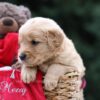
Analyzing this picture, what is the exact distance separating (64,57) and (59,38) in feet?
0.31

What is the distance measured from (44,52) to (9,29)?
0.32m

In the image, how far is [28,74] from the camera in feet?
10.1

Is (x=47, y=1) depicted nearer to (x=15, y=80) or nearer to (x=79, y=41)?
(x=79, y=41)

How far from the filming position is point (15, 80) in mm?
3125

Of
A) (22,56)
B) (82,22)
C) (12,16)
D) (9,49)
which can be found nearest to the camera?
(22,56)

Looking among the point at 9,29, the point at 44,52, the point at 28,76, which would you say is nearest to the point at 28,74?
the point at 28,76

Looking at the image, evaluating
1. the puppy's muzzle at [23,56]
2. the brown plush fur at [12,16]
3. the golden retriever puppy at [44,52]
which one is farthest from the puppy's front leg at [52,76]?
the brown plush fur at [12,16]

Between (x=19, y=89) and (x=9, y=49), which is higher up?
(x=9, y=49)

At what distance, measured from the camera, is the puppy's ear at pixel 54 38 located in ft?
10.0

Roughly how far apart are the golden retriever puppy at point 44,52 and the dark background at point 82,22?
A: 3.35m

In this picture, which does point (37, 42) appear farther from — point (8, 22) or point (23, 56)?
point (8, 22)

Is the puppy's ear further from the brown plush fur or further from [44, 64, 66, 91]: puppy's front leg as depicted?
the brown plush fur

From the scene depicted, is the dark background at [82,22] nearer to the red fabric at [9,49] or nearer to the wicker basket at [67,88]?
the red fabric at [9,49]

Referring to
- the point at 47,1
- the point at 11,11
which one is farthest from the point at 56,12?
the point at 11,11
